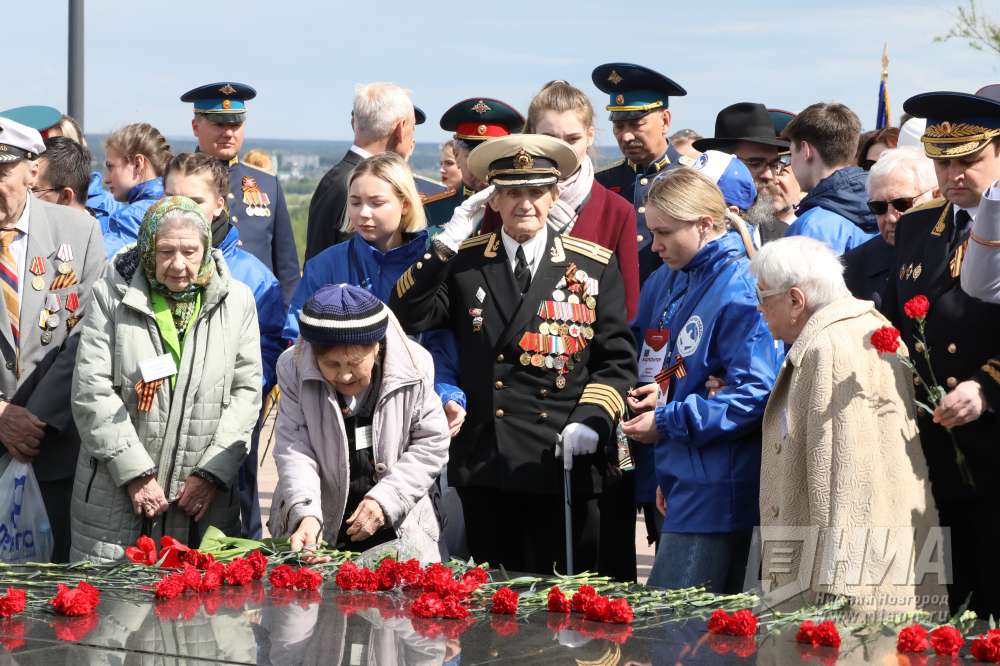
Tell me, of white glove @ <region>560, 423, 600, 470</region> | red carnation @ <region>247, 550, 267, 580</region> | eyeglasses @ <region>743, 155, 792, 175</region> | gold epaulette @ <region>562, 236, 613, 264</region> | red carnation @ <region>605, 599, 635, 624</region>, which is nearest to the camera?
red carnation @ <region>605, 599, 635, 624</region>

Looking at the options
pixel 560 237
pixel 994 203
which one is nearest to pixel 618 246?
pixel 560 237

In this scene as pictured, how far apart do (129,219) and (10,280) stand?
1.13 meters

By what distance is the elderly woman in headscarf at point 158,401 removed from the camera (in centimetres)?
560

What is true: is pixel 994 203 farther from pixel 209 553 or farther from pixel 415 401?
pixel 209 553

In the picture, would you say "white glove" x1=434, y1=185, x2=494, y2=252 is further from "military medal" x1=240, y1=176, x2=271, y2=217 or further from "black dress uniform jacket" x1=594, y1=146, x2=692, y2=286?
"military medal" x1=240, y1=176, x2=271, y2=217

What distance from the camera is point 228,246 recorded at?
6.73 meters

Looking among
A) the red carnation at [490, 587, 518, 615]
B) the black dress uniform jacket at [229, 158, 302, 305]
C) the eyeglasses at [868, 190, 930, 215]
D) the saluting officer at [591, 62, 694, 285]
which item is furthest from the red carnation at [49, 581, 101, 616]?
the black dress uniform jacket at [229, 158, 302, 305]

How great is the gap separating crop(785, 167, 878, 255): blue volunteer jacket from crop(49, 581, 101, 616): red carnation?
3.71 m

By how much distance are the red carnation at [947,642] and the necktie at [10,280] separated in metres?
4.12

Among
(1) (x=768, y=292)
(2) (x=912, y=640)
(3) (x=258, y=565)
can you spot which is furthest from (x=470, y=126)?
(2) (x=912, y=640)

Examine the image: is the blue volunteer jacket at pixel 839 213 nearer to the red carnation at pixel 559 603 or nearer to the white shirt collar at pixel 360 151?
the white shirt collar at pixel 360 151

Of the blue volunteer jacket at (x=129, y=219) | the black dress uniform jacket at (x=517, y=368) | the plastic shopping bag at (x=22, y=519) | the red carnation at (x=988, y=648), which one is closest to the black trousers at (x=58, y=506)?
the plastic shopping bag at (x=22, y=519)

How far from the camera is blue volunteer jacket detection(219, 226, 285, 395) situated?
264 inches

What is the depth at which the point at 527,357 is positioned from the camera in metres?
5.75
